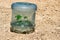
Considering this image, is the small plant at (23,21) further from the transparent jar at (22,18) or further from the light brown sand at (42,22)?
the light brown sand at (42,22)

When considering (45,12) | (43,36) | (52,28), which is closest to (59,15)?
(45,12)

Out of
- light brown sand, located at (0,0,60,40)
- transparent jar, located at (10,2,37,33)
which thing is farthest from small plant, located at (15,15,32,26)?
light brown sand, located at (0,0,60,40)

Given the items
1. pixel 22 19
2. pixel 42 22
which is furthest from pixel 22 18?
pixel 42 22

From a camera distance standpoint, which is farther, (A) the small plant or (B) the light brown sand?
(A) the small plant

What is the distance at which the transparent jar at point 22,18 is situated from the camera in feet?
7.36

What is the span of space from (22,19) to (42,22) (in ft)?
1.03

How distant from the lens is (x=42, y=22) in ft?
8.17

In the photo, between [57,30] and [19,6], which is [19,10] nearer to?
[19,6]

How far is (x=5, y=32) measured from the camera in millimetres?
2213

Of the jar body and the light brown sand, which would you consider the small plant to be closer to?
the jar body

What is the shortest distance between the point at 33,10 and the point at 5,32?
1.29 ft

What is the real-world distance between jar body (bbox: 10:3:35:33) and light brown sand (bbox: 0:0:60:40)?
7cm

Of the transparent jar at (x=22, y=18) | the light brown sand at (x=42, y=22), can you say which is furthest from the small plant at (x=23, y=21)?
the light brown sand at (x=42, y=22)

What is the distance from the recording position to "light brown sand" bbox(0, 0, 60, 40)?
7.11 ft
